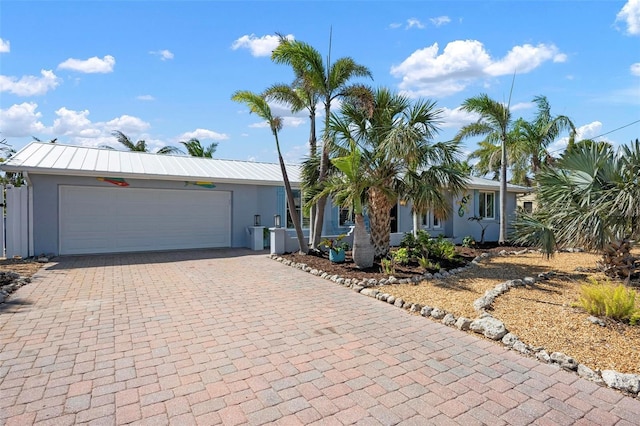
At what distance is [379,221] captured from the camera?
9.93 metres

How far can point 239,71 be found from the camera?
39.0 feet

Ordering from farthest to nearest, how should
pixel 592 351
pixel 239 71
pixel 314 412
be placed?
pixel 239 71
pixel 592 351
pixel 314 412

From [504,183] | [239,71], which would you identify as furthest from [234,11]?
[504,183]

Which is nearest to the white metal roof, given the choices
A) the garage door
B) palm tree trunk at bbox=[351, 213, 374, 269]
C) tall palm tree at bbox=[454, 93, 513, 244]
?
the garage door

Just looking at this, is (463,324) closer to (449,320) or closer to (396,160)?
(449,320)

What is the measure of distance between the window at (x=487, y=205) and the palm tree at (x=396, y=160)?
9874mm

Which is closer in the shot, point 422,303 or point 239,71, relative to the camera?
point 422,303

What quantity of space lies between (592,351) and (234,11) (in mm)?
10738

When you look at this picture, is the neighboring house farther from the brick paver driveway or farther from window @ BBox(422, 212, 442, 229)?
the brick paver driveway

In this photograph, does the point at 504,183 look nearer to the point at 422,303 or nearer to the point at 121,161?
the point at 422,303

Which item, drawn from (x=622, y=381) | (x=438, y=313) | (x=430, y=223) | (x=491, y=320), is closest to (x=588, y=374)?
(x=622, y=381)

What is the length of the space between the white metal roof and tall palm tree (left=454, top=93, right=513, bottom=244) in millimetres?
7720

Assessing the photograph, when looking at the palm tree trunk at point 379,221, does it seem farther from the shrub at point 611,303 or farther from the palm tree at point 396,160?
the shrub at point 611,303

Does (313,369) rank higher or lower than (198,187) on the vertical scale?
lower
